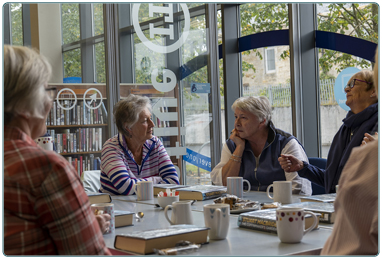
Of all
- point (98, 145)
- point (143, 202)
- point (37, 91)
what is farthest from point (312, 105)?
point (37, 91)

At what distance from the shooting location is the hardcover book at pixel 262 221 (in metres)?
1.61

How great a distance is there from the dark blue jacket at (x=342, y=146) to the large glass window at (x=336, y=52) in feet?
6.92

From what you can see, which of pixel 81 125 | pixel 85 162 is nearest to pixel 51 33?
pixel 81 125

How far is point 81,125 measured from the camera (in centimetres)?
526

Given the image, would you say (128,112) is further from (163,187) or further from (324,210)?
(324,210)

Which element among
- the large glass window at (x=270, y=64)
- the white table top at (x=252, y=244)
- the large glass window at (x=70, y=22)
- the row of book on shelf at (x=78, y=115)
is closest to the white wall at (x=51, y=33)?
the large glass window at (x=70, y=22)

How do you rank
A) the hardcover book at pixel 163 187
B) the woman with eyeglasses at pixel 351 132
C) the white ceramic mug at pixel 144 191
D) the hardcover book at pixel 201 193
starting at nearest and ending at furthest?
the hardcover book at pixel 201 193
the white ceramic mug at pixel 144 191
the hardcover book at pixel 163 187
the woman with eyeglasses at pixel 351 132

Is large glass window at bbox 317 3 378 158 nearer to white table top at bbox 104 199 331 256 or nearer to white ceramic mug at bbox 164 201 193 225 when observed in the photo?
white table top at bbox 104 199 331 256

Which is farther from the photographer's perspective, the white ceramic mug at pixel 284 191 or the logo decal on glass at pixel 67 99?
the logo decal on glass at pixel 67 99

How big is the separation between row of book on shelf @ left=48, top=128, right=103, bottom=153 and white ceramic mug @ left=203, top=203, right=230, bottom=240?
3.90 metres

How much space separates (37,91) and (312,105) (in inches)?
182

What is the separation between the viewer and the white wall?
198 inches

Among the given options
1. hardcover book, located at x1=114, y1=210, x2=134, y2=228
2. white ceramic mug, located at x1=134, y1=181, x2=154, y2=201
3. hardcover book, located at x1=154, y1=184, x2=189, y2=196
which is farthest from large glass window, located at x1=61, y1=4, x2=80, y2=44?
hardcover book, located at x1=114, y1=210, x2=134, y2=228

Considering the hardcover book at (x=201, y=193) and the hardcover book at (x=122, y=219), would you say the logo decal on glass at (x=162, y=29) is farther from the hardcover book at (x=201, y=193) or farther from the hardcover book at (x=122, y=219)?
the hardcover book at (x=122, y=219)
